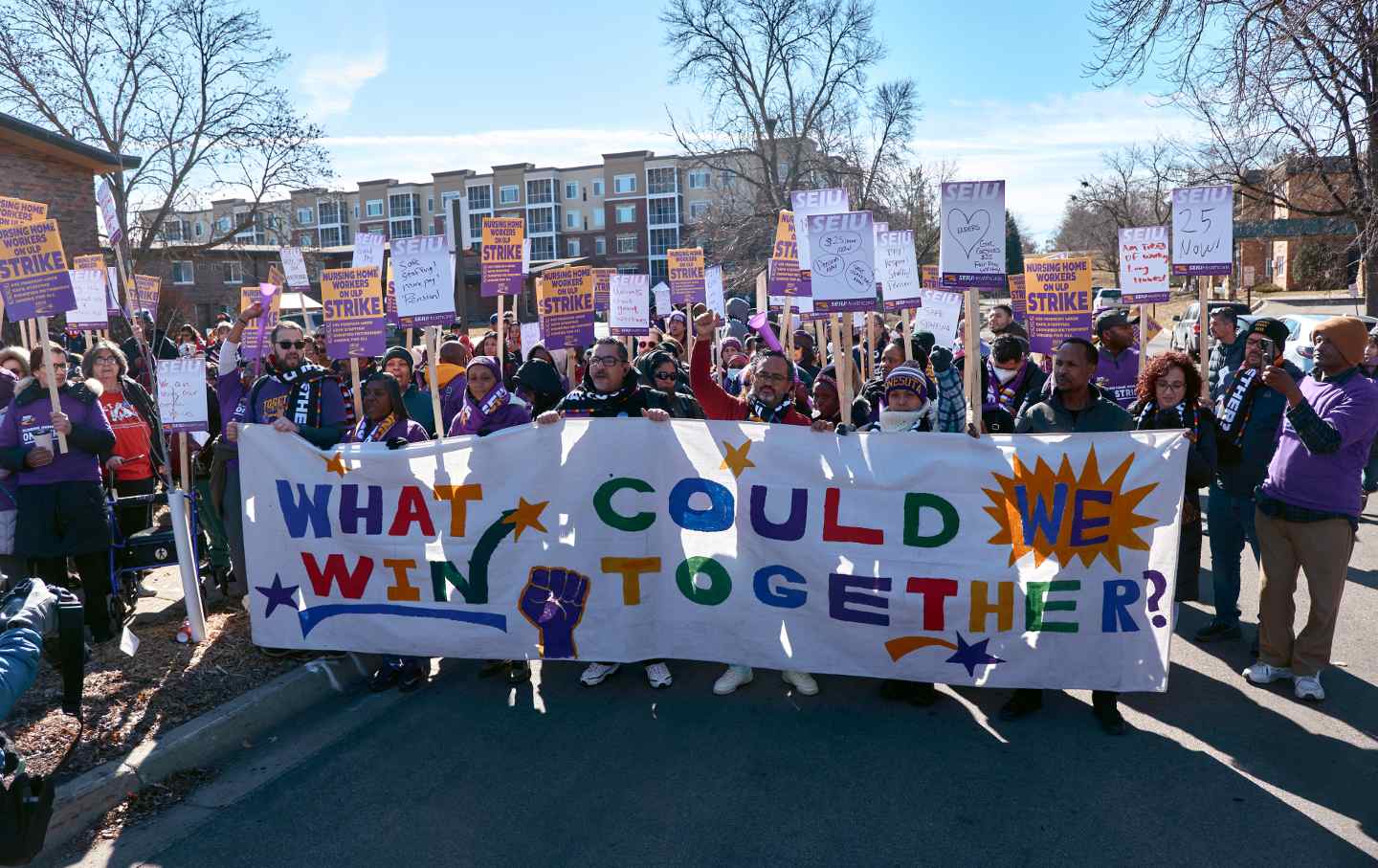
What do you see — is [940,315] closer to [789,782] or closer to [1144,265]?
[1144,265]

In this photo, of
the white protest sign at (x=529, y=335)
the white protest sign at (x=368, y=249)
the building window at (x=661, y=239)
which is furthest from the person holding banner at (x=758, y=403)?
the building window at (x=661, y=239)

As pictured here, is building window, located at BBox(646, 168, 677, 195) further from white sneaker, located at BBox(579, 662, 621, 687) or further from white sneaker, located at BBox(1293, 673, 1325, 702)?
white sneaker, located at BBox(1293, 673, 1325, 702)

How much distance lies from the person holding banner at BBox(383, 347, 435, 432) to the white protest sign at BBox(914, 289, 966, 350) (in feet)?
17.1

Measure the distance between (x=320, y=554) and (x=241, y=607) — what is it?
1710 mm

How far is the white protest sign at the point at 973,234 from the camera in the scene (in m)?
5.64

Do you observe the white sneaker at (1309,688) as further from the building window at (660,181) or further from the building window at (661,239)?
the building window at (660,181)

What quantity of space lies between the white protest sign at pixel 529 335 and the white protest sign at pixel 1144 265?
6.73 meters

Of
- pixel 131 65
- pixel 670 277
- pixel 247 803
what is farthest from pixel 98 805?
pixel 131 65

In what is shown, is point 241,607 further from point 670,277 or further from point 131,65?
point 131,65

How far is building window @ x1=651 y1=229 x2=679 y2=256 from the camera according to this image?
3588 inches

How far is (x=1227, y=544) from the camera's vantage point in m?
6.17

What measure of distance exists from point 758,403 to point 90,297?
7.97 meters

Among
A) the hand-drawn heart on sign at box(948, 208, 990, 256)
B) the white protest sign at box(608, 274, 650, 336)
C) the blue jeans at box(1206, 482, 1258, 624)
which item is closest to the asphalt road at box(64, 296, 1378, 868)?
the blue jeans at box(1206, 482, 1258, 624)

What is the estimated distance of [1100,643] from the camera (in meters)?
4.90
